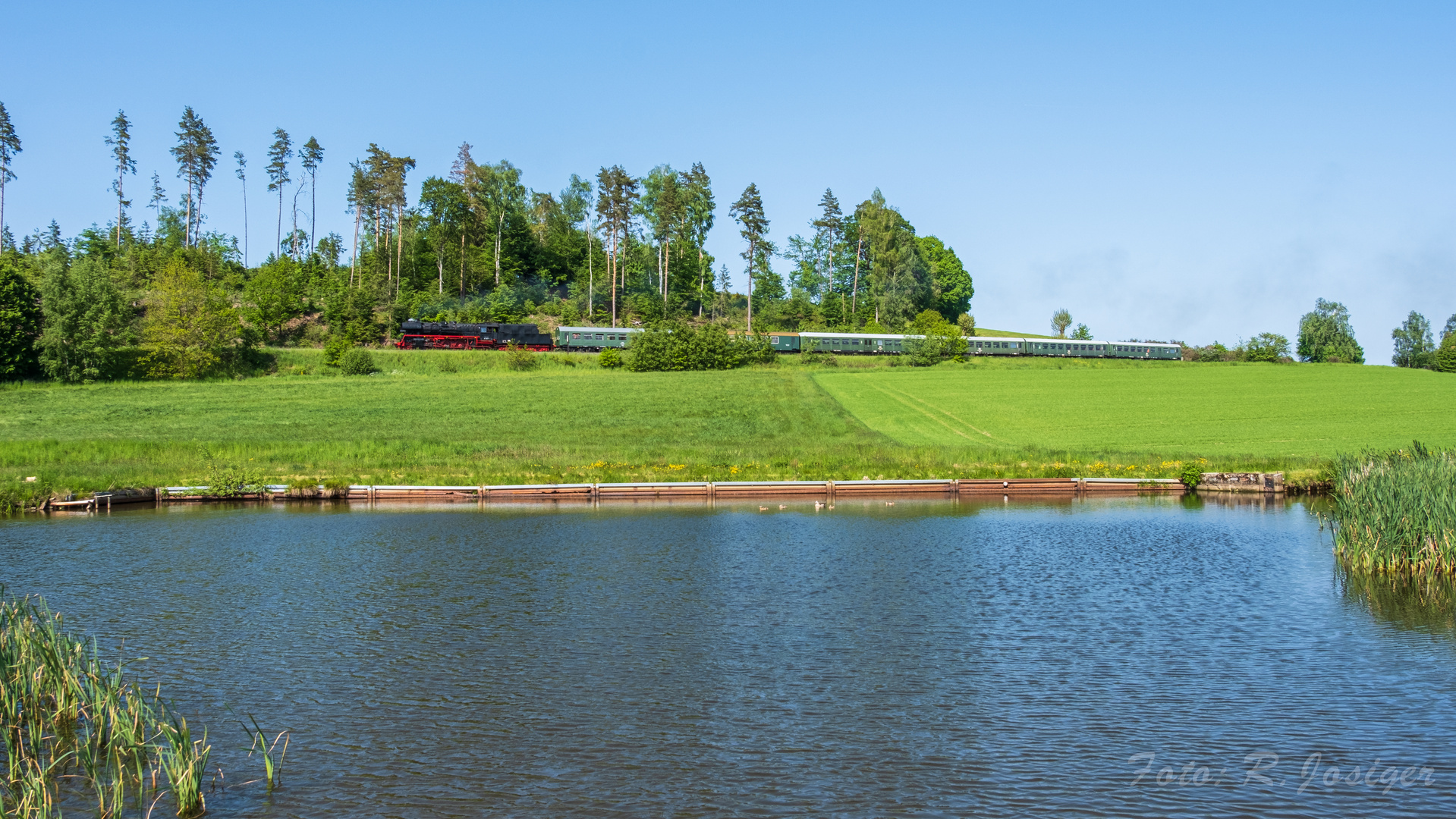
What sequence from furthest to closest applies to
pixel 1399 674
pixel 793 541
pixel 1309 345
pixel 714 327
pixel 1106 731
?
pixel 1309 345, pixel 714 327, pixel 793 541, pixel 1399 674, pixel 1106 731

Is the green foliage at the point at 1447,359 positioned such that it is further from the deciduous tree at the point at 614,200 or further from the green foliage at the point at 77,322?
the green foliage at the point at 77,322

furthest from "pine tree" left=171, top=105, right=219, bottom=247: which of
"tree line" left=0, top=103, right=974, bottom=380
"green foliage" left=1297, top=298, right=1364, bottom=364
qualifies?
"green foliage" left=1297, top=298, right=1364, bottom=364

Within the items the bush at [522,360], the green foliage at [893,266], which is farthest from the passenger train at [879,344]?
the green foliage at [893,266]

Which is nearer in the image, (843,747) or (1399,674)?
(843,747)

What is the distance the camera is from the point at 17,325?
6216 centimetres

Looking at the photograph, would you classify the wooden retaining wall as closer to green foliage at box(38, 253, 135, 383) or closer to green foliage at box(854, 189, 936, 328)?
green foliage at box(38, 253, 135, 383)

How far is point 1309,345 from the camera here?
11656 cm

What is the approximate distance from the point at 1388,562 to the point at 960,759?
43.3 ft

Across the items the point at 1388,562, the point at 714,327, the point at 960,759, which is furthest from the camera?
the point at 714,327

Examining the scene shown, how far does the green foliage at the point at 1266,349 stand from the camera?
88.1m

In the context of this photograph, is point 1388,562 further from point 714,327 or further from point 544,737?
point 714,327

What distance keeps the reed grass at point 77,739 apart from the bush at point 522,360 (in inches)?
2410

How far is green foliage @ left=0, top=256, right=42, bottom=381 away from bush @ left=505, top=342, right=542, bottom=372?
2990cm

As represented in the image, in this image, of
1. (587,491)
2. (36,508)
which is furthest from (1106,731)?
(36,508)
